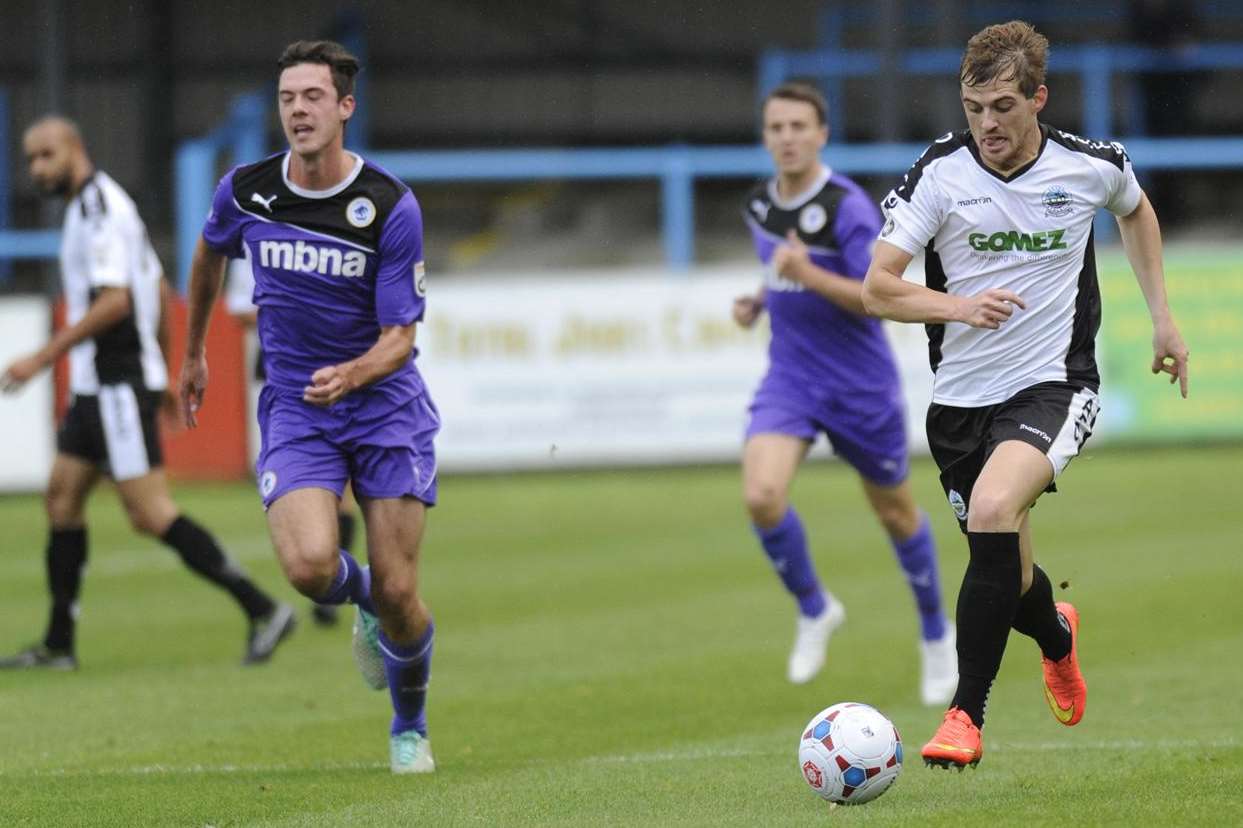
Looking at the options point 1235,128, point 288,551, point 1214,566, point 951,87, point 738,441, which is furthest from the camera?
point 1235,128

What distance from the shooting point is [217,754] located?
718 cm

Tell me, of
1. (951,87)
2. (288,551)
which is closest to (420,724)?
(288,551)

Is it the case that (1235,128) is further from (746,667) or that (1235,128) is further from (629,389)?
(746,667)

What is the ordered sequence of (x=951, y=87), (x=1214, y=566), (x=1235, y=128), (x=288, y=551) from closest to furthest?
(x=288, y=551), (x=1214, y=566), (x=951, y=87), (x=1235, y=128)

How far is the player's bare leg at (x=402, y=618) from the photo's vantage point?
21.3 feet

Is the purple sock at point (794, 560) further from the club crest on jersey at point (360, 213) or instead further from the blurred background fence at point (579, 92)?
the blurred background fence at point (579, 92)

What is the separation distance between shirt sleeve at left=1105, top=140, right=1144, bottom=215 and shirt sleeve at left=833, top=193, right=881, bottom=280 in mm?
2392

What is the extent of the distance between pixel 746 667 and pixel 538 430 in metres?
9.96

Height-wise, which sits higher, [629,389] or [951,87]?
[951,87]

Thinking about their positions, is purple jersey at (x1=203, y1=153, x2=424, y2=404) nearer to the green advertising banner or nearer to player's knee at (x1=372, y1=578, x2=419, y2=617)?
player's knee at (x1=372, y1=578, x2=419, y2=617)

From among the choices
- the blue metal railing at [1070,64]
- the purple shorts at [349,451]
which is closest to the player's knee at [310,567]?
the purple shorts at [349,451]

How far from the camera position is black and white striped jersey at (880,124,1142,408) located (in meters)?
6.05

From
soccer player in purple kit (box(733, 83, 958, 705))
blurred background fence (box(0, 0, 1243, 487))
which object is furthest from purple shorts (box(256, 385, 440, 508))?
blurred background fence (box(0, 0, 1243, 487))

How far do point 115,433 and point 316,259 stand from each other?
327cm
